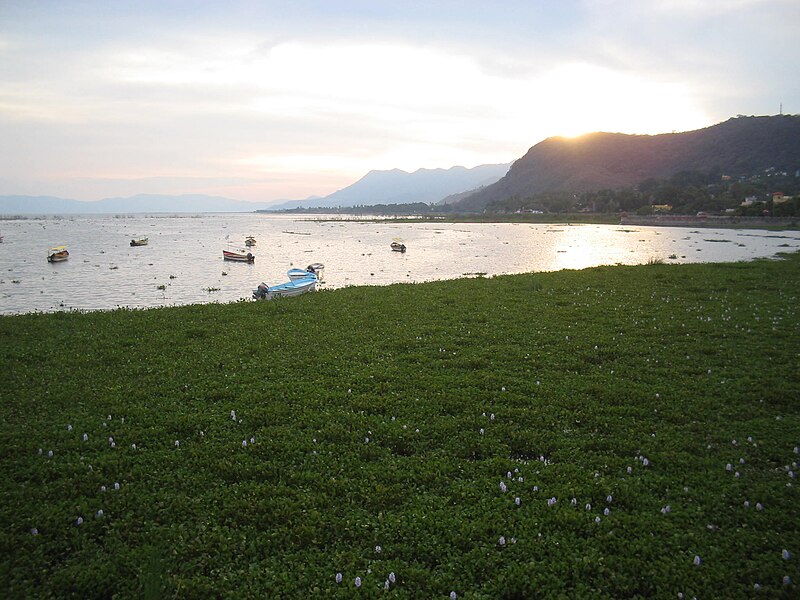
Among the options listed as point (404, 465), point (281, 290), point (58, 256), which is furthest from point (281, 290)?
point (58, 256)

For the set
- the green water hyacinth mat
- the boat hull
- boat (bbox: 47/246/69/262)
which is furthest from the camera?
boat (bbox: 47/246/69/262)

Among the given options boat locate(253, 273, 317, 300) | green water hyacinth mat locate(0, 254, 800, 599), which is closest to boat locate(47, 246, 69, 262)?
boat locate(253, 273, 317, 300)

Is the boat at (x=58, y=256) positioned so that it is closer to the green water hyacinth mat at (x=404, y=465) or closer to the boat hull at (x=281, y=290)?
the boat hull at (x=281, y=290)

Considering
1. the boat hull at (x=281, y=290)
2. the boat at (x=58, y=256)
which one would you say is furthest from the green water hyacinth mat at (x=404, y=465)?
the boat at (x=58, y=256)

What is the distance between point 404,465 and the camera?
809 cm

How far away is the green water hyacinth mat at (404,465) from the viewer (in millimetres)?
5867

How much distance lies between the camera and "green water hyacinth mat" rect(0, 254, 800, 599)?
5.87m

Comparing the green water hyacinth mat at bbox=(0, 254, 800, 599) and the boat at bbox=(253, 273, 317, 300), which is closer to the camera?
the green water hyacinth mat at bbox=(0, 254, 800, 599)

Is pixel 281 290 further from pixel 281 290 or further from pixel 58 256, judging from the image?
pixel 58 256

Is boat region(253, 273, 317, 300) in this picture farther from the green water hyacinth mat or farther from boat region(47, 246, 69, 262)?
boat region(47, 246, 69, 262)

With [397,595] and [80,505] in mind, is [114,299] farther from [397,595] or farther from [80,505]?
[397,595]

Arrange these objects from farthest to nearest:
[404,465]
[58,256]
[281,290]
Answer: [58,256] → [281,290] → [404,465]

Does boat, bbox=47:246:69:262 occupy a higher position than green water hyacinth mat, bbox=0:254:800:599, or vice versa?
boat, bbox=47:246:69:262

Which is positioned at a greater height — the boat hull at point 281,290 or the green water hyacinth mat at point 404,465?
the boat hull at point 281,290
